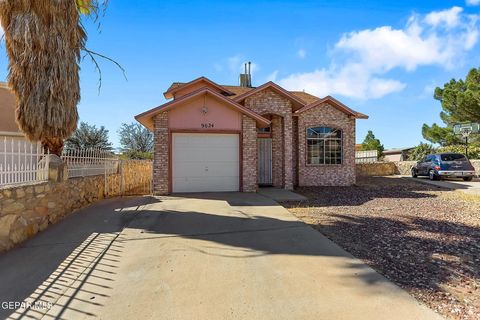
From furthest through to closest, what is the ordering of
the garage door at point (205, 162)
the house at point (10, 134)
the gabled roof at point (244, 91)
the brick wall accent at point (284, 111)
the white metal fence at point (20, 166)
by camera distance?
the gabled roof at point (244, 91), the brick wall accent at point (284, 111), the garage door at point (205, 162), the house at point (10, 134), the white metal fence at point (20, 166)

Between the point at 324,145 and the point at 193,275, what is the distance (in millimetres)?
12847

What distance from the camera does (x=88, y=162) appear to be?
9992mm

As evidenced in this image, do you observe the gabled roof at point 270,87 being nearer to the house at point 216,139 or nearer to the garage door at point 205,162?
Result: the house at point 216,139

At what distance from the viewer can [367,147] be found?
5188 cm

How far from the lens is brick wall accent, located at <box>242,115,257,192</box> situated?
469 inches

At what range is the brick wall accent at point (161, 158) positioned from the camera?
11.2 meters

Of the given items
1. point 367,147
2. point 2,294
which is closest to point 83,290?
point 2,294

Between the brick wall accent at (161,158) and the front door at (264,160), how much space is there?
16.9ft

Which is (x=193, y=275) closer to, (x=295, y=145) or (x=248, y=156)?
(x=248, y=156)

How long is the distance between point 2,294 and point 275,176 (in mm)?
11796

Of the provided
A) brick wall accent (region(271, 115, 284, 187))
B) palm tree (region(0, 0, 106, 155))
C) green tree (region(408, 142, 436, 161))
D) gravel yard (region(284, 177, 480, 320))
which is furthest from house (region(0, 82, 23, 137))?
green tree (region(408, 142, 436, 161))

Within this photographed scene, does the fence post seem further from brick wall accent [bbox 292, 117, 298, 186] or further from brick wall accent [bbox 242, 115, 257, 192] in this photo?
brick wall accent [bbox 292, 117, 298, 186]

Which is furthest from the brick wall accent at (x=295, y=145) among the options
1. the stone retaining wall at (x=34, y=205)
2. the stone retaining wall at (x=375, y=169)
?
the stone retaining wall at (x=375, y=169)

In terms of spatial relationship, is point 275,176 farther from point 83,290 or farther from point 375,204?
point 83,290
